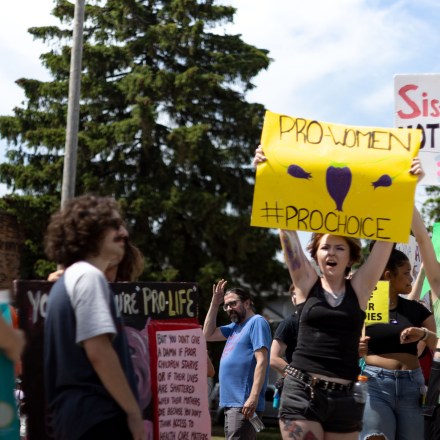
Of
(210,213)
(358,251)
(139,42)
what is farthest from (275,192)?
(139,42)

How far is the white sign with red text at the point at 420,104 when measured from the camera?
25.5ft

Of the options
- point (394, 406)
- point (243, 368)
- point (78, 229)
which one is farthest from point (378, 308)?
point (78, 229)

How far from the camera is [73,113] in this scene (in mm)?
15617

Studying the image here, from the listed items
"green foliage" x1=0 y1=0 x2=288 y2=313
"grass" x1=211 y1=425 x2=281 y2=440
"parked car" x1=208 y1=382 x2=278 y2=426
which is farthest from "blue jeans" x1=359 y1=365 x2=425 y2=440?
"green foliage" x1=0 y1=0 x2=288 y2=313

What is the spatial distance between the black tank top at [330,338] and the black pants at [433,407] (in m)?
0.62

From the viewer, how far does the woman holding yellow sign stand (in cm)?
517

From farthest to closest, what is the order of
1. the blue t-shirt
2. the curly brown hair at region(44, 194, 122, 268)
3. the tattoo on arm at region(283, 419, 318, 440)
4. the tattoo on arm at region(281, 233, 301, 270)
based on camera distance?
the blue t-shirt → the tattoo on arm at region(281, 233, 301, 270) → the tattoo on arm at region(283, 419, 318, 440) → the curly brown hair at region(44, 194, 122, 268)

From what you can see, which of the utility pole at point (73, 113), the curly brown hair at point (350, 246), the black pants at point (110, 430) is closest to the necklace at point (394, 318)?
the curly brown hair at point (350, 246)

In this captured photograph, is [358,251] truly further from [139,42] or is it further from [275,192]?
[139,42]

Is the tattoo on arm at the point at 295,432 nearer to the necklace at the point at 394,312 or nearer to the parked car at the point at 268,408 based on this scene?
the necklace at the point at 394,312

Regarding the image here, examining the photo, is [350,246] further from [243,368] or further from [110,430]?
[243,368]

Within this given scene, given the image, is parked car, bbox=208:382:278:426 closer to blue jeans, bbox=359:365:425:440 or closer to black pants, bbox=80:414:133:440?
blue jeans, bbox=359:365:425:440

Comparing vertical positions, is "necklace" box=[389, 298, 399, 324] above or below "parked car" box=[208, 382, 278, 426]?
above

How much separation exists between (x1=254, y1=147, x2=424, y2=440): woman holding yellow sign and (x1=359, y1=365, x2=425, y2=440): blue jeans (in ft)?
4.58
